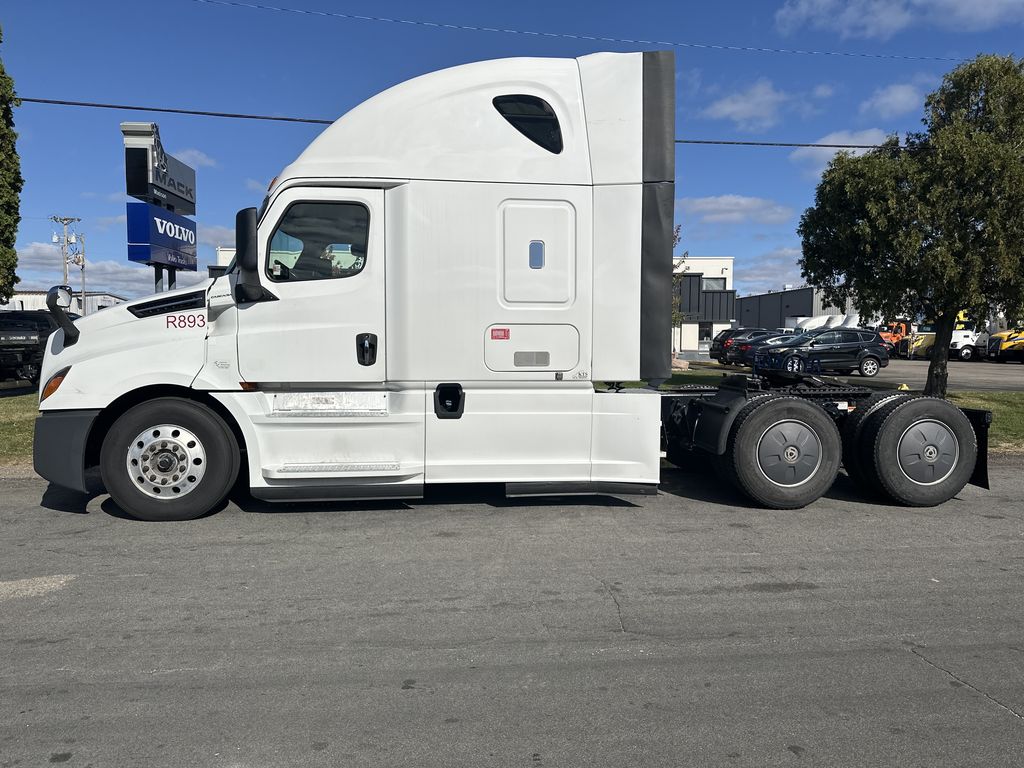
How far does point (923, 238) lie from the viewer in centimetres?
1218

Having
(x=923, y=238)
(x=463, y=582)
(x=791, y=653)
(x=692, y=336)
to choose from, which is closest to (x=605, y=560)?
(x=463, y=582)

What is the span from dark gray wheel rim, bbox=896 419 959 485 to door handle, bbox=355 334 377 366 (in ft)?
15.4

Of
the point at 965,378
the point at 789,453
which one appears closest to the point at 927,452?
the point at 789,453

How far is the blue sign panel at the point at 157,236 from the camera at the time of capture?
40.7 ft

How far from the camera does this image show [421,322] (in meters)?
5.86

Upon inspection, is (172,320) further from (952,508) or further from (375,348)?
(952,508)

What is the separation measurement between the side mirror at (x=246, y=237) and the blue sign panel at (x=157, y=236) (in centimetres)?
804

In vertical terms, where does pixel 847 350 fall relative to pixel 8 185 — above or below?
below

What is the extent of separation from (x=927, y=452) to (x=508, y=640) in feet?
15.6

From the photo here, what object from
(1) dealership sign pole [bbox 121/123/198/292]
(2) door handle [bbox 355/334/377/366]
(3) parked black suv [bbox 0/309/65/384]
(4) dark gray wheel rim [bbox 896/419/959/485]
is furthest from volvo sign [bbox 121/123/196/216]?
(4) dark gray wheel rim [bbox 896/419/959/485]

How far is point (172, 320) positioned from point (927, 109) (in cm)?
1353

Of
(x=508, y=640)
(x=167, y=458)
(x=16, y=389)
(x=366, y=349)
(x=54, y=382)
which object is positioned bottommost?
(x=508, y=640)

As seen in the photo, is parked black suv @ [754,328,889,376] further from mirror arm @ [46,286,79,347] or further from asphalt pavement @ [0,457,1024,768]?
mirror arm @ [46,286,79,347]

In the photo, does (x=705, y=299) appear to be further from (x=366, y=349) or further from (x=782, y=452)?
(x=366, y=349)
